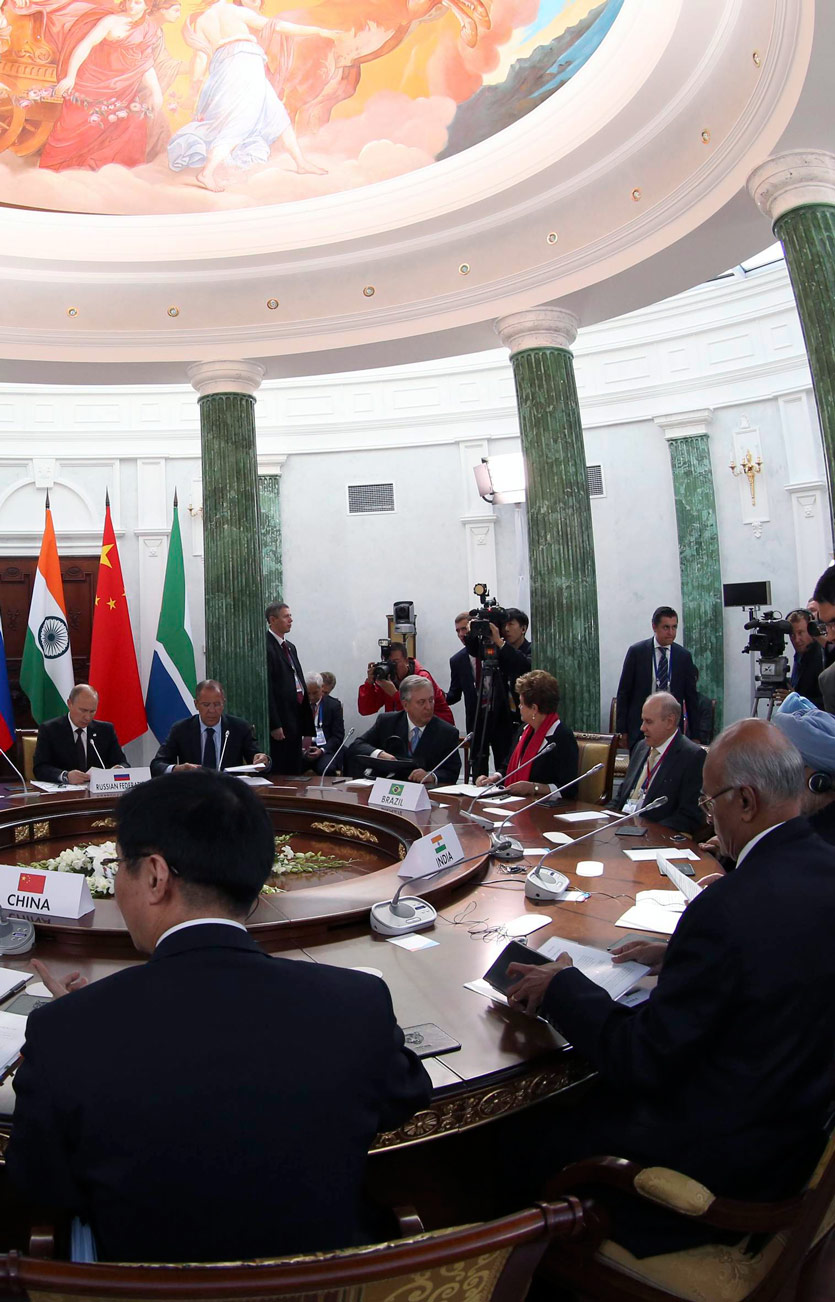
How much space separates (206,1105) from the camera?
3.71ft

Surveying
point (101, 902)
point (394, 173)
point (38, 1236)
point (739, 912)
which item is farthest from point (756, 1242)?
point (394, 173)

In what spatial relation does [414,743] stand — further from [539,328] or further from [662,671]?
[539,328]

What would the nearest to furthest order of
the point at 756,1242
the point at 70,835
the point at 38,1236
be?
1. the point at 38,1236
2. the point at 756,1242
3. the point at 70,835

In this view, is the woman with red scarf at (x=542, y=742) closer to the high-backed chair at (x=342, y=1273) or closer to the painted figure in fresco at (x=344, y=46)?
the high-backed chair at (x=342, y=1273)

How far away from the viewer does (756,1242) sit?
1.53m

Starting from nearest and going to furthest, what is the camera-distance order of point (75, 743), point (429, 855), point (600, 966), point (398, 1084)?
point (398, 1084), point (600, 966), point (429, 855), point (75, 743)

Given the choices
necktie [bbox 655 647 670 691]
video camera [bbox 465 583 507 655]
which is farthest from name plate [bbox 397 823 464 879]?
necktie [bbox 655 647 670 691]

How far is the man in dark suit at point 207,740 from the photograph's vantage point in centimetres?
534

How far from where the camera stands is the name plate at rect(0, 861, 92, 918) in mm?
2432

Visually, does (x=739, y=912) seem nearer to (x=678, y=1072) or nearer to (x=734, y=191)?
(x=678, y=1072)

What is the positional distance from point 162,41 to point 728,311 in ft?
17.8

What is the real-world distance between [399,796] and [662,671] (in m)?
3.72

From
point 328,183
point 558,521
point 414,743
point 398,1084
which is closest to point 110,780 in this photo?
point 414,743

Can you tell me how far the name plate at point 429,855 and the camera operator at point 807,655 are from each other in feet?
11.3
